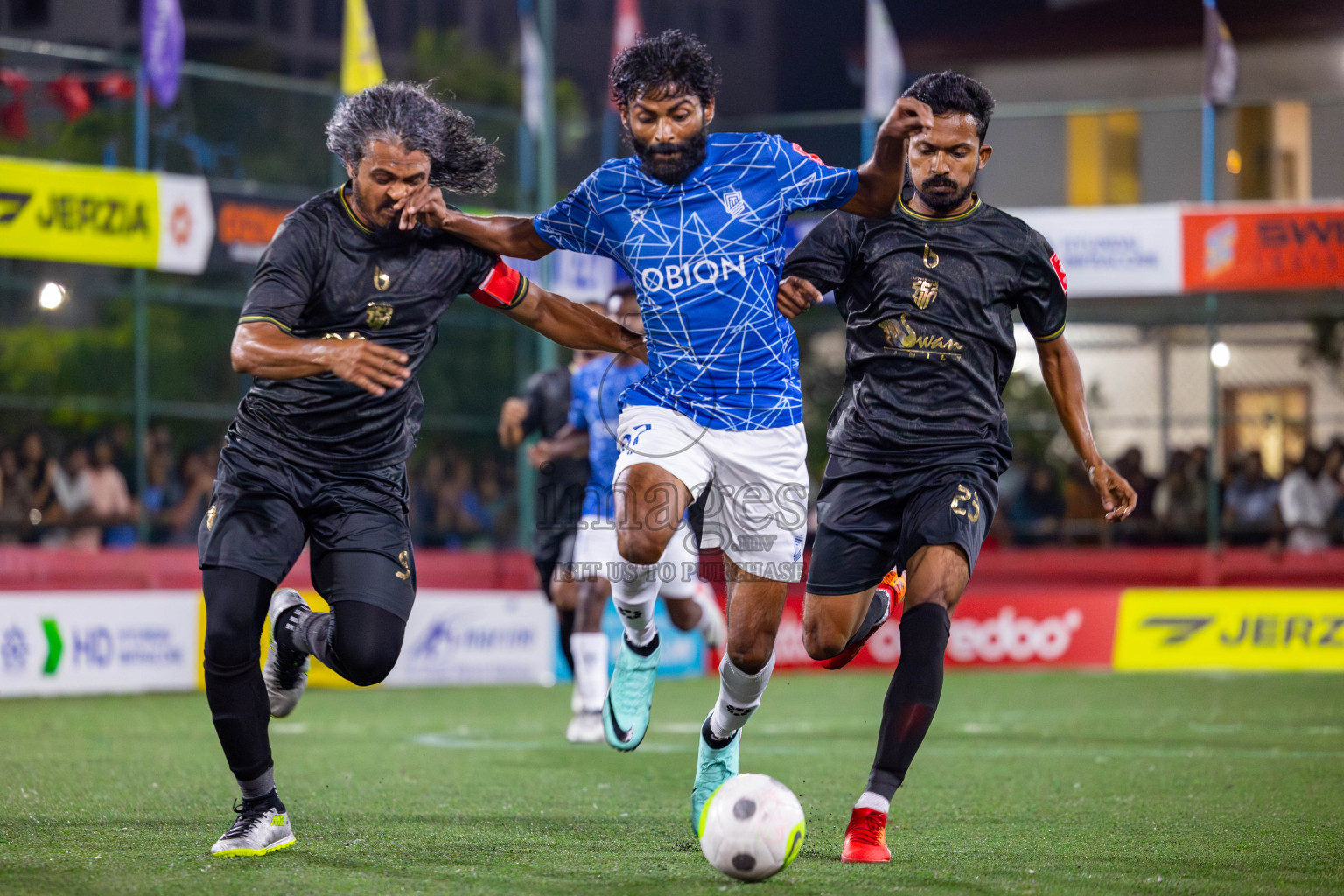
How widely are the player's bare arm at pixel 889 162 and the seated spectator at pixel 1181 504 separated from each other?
13069 mm

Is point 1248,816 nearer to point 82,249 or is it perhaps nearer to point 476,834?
point 476,834

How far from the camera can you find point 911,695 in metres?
5.07

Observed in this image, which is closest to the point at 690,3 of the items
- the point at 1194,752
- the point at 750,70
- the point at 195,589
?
the point at 750,70

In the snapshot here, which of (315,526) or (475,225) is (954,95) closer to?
(475,225)

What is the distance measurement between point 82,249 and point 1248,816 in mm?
11710

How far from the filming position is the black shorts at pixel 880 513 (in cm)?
535

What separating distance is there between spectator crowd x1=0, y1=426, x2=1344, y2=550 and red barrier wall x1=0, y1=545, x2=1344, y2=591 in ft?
1.49

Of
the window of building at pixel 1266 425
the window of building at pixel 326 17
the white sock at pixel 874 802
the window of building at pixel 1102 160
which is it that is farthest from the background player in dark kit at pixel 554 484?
the window of building at pixel 326 17

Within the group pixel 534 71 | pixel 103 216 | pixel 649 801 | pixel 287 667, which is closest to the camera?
pixel 287 667

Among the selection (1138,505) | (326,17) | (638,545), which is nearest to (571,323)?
(638,545)

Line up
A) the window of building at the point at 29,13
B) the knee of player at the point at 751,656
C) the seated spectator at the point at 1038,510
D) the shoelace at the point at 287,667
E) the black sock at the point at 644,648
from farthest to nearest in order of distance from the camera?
the window of building at the point at 29,13, the seated spectator at the point at 1038,510, the black sock at the point at 644,648, the shoelace at the point at 287,667, the knee of player at the point at 751,656

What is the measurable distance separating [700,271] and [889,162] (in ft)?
2.35

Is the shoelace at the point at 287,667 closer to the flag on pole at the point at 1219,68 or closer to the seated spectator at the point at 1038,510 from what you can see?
the seated spectator at the point at 1038,510

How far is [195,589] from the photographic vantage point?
1372 centimetres
